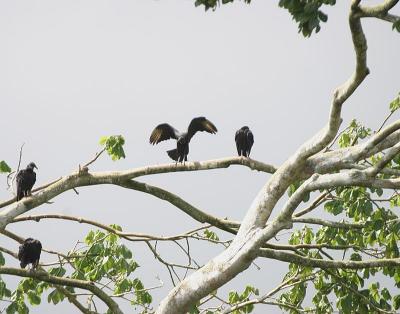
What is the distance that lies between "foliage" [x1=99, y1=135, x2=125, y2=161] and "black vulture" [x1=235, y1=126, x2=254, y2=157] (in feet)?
8.10

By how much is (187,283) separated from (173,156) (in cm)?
390

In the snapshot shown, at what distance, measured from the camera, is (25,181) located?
9.33 meters

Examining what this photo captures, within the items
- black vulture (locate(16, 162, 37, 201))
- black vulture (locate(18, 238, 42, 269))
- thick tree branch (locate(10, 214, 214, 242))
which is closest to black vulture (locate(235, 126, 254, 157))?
thick tree branch (locate(10, 214, 214, 242))

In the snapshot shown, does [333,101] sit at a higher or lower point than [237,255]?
higher

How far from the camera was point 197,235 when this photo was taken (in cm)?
969

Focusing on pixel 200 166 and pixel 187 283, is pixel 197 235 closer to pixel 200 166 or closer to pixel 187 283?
pixel 200 166

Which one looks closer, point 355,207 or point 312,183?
point 312,183

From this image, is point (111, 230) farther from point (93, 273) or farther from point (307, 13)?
point (307, 13)

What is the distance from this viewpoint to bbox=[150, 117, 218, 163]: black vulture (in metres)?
10.6

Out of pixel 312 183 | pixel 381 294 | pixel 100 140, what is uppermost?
pixel 100 140

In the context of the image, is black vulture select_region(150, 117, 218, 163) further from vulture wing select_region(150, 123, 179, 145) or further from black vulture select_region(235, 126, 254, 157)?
black vulture select_region(235, 126, 254, 157)

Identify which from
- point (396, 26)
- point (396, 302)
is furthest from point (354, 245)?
point (396, 26)

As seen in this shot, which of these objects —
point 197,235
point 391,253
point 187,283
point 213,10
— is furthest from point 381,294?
point 213,10

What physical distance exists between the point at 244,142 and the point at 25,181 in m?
3.65
